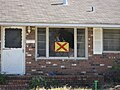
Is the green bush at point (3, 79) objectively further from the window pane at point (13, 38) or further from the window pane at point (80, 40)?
the window pane at point (80, 40)

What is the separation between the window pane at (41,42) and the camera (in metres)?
17.7

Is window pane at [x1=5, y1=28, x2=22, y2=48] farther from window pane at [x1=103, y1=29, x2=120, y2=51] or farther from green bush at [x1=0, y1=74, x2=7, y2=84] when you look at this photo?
window pane at [x1=103, y1=29, x2=120, y2=51]

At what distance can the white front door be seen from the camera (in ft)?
56.6

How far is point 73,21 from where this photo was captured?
671 inches

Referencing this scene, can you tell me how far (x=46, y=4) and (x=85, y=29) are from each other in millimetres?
2634

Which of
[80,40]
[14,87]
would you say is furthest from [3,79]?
[80,40]

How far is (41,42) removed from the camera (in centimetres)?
1769

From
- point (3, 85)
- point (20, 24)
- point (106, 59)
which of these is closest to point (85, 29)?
point (106, 59)

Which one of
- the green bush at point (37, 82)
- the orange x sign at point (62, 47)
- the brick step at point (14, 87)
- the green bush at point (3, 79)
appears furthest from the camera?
the orange x sign at point (62, 47)

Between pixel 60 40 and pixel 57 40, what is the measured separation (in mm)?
149

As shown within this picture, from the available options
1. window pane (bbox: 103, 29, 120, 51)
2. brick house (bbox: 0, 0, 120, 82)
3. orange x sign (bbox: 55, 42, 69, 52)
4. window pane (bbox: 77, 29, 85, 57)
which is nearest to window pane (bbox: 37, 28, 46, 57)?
brick house (bbox: 0, 0, 120, 82)

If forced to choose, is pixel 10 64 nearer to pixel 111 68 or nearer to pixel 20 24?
pixel 20 24

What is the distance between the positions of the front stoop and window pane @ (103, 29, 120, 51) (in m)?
4.37

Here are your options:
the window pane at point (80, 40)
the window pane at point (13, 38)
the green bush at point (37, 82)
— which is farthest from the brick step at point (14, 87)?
the window pane at point (80, 40)
